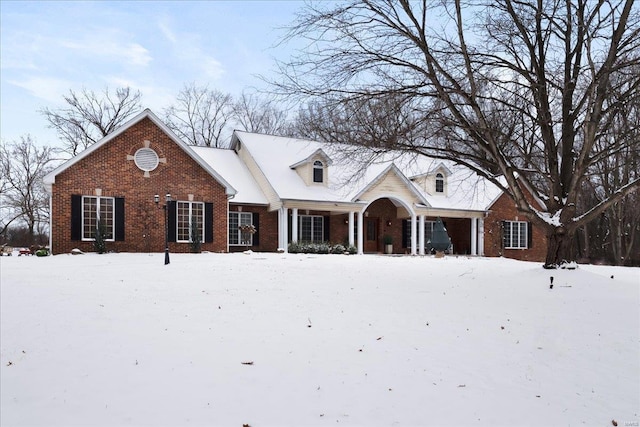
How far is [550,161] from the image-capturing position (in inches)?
477

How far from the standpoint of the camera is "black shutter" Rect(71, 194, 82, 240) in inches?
704

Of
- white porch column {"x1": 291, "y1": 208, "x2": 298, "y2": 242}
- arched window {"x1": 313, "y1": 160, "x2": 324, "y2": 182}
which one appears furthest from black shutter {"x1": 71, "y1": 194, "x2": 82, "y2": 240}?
arched window {"x1": 313, "y1": 160, "x2": 324, "y2": 182}

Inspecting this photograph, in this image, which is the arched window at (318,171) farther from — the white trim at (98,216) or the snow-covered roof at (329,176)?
the white trim at (98,216)

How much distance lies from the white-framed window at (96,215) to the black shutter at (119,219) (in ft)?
0.48

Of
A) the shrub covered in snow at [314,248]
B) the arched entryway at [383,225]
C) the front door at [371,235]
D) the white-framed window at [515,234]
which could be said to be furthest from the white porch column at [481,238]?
the shrub covered in snow at [314,248]

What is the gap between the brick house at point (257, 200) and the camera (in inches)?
722

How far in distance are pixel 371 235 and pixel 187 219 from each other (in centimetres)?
1027

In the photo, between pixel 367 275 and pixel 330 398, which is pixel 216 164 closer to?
pixel 367 275

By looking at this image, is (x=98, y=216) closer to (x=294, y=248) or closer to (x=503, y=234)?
(x=294, y=248)

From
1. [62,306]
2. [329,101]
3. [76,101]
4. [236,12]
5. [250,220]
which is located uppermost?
[76,101]

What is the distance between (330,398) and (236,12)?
7.64 metres

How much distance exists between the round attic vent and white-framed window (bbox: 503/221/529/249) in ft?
61.2

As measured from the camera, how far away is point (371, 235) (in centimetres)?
2658

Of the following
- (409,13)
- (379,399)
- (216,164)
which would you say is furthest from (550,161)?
(216,164)
